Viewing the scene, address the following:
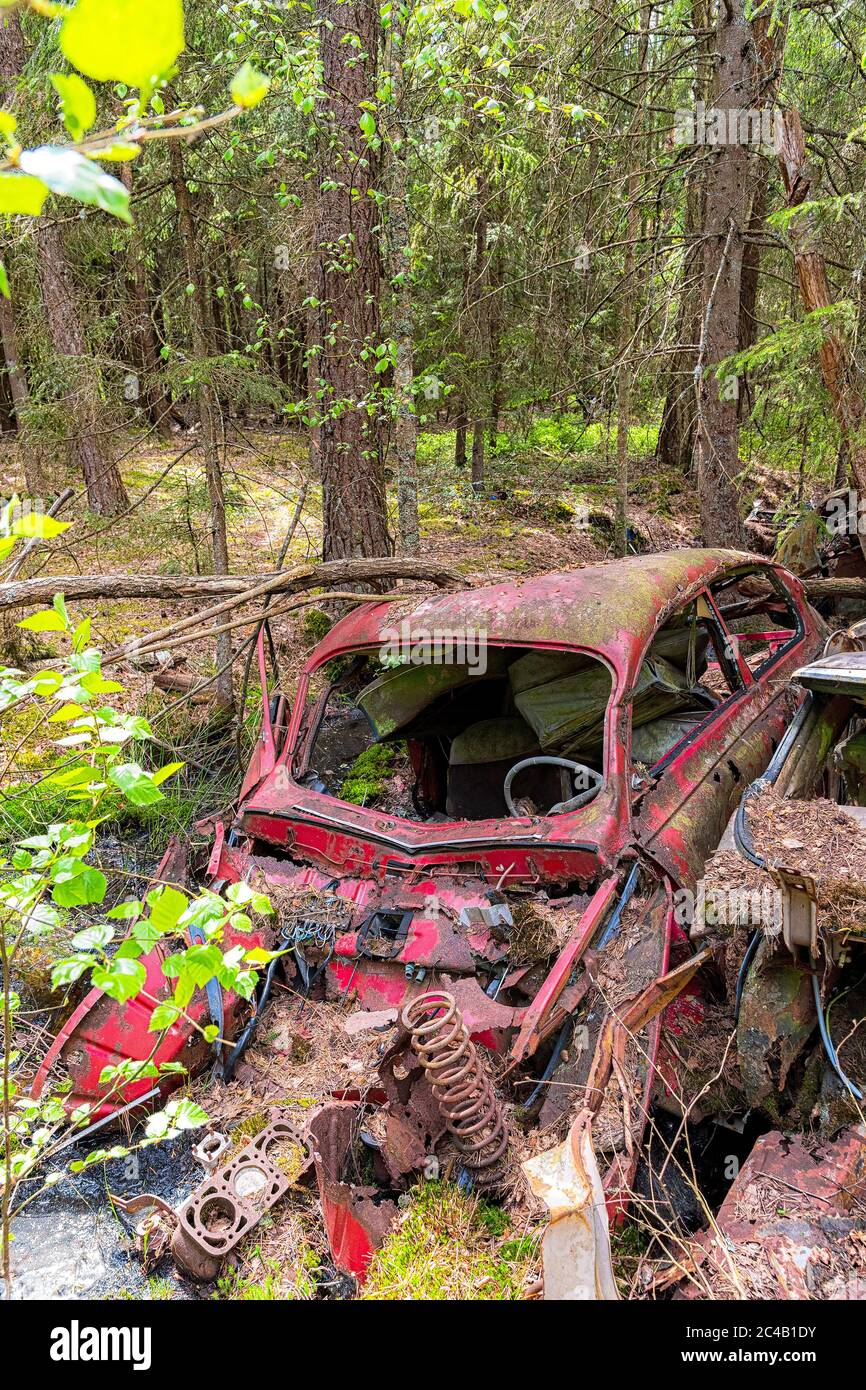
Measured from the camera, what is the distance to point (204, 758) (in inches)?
235

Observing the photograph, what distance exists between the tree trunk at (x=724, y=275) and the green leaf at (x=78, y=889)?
22.3ft

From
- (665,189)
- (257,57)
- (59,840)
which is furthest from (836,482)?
(59,840)

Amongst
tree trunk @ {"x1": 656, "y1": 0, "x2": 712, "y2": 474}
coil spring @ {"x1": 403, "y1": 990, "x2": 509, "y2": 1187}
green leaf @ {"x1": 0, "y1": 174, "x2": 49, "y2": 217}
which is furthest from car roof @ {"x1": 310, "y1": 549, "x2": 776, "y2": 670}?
tree trunk @ {"x1": 656, "y1": 0, "x2": 712, "y2": 474}

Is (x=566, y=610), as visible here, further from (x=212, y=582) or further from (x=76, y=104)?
(x=76, y=104)

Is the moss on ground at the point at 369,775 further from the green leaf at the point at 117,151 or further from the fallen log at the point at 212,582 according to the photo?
the green leaf at the point at 117,151

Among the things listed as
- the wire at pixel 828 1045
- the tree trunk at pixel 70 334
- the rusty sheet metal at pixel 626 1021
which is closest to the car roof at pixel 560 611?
the rusty sheet metal at pixel 626 1021

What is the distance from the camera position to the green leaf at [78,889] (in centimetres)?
194

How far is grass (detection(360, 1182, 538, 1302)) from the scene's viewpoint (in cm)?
248

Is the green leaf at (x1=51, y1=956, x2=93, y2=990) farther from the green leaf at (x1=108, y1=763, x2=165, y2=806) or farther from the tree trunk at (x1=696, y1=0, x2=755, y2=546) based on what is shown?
the tree trunk at (x1=696, y1=0, x2=755, y2=546)

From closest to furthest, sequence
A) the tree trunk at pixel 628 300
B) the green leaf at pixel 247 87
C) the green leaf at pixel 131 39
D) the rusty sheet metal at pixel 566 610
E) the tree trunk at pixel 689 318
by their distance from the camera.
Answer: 1. the green leaf at pixel 131 39
2. the green leaf at pixel 247 87
3. the rusty sheet metal at pixel 566 610
4. the tree trunk at pixel 689 318
5. the tree trunk at pixel 628 300

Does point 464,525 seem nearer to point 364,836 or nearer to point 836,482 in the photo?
point 836,482

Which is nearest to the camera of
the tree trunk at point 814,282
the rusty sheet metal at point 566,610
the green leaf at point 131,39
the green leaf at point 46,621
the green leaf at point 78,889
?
the green leaf at point 131,39

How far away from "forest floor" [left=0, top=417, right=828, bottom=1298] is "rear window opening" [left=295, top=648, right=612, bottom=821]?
4.02 ft

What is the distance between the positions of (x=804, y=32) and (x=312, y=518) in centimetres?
808
